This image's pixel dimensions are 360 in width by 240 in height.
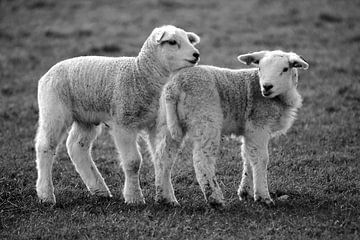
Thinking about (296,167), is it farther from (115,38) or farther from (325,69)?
(115,38)

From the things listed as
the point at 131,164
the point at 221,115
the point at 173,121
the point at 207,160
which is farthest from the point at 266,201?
the point at 131,164

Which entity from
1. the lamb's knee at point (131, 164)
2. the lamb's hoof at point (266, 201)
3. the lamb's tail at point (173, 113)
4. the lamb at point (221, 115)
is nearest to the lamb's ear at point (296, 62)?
the lamb at point (221, 115)

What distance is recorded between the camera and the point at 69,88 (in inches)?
308

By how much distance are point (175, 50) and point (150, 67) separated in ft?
1.49

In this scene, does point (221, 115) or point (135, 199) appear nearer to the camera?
point (221, 115)

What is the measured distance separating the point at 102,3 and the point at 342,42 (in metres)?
9.85

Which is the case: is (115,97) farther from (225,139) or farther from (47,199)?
(225,139)

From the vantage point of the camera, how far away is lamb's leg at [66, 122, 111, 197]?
8.10m

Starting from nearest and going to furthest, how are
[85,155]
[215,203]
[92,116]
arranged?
[215,203] → [92,116] → [85,155]

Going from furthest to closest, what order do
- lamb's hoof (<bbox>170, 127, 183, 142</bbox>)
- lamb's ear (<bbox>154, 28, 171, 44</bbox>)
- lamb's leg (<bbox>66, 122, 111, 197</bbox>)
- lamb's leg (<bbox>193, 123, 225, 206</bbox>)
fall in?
1. lamb's leg (<bbox>66, 122, 111, 197</bbox>)
2. lamb's ear (<bbox>154, 28, 171, 44</bbox>)
3. lamb's hoof (<bbox>170, 127, 183, 142</bbox>)
4. lamb's leg (<bbox>193, 123, 225, 206</bbox>)

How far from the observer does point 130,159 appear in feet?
24.5

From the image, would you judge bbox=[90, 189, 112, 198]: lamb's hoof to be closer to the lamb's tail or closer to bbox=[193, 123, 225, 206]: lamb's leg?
the lamb's tail

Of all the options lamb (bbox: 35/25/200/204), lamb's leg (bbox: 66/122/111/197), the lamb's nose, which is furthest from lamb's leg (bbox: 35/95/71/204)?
the lamb's nose

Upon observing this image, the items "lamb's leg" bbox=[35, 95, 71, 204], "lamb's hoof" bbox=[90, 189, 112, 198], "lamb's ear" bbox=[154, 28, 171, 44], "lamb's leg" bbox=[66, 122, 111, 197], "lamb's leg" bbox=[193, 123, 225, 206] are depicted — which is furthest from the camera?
"lamb's leg" bbox=[66, 122, 111, 197]
